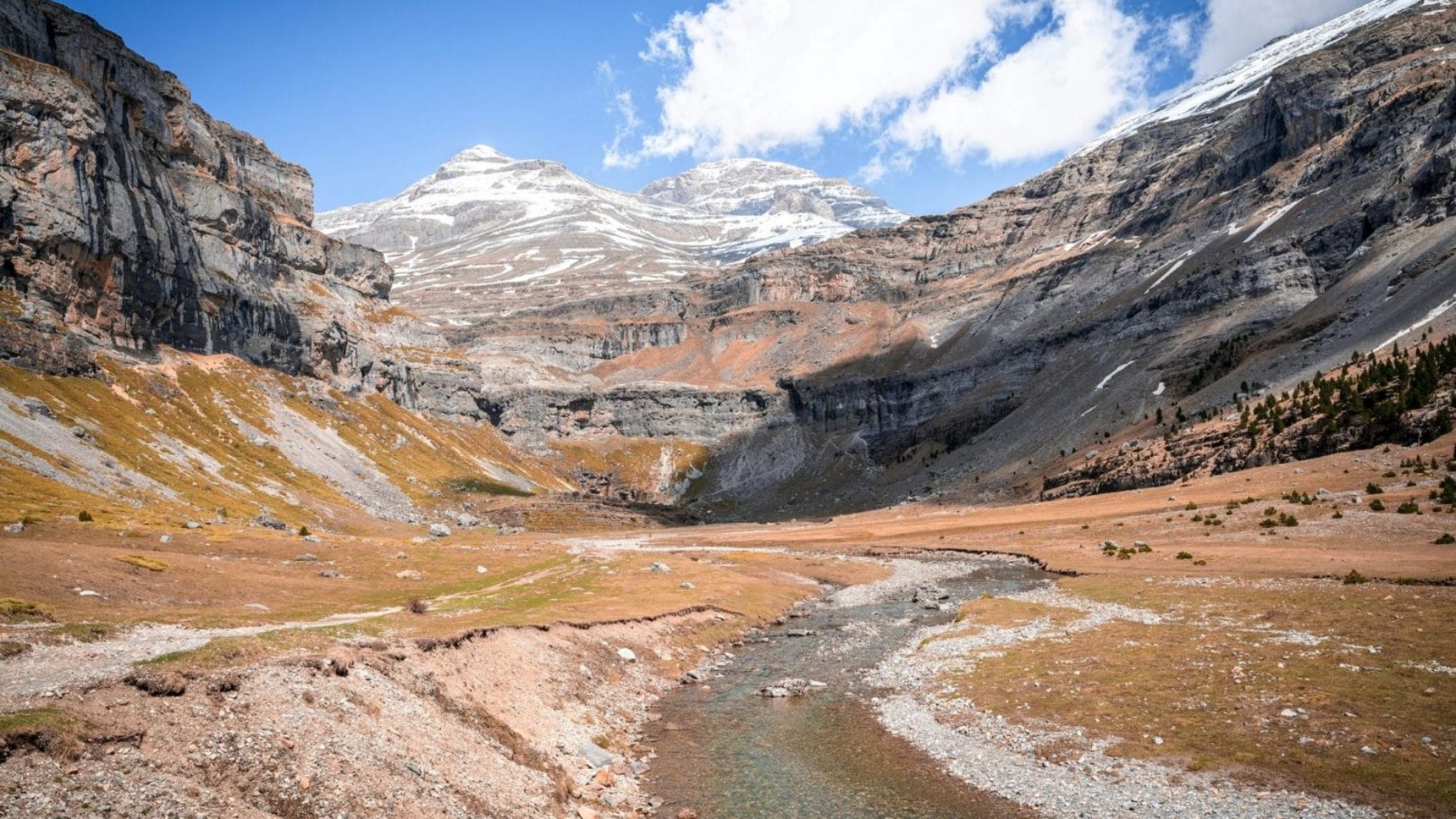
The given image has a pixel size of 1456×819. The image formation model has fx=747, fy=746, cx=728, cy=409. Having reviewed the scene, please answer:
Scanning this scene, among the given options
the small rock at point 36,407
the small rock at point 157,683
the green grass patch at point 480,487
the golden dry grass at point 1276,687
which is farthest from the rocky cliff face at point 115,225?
the golden dry grass at point 1276,687

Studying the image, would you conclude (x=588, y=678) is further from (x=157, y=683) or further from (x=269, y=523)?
(x=269, y=523)

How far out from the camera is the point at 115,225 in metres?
134

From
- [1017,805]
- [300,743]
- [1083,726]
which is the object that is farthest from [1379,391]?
[300,743]

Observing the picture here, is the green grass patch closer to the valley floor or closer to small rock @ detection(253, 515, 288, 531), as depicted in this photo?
small rock @ detection(253, 515, 288, 531)

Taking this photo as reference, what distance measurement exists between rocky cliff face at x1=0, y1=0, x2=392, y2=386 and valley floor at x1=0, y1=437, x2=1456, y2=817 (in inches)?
3538

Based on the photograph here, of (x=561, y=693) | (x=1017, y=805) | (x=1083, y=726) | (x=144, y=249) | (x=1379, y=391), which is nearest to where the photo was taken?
(x=1017, y=805)

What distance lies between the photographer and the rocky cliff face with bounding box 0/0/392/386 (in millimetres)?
115938

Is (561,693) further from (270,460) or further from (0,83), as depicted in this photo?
(0,83)

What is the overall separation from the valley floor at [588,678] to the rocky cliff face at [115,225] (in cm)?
8986

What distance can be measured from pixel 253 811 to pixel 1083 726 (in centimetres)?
2388

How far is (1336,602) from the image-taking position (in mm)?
37594

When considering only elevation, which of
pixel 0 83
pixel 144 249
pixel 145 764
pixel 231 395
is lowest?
A: pixel 145 764

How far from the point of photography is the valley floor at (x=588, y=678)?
671 inches

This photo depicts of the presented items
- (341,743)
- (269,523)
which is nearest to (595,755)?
(341,743)
